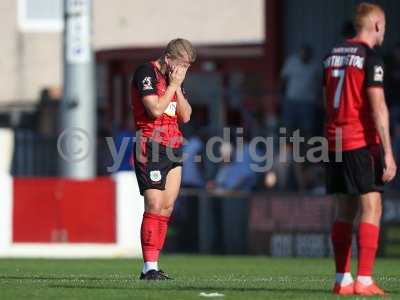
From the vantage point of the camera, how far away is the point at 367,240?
10.1 m

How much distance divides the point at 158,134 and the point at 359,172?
2246 millimetres

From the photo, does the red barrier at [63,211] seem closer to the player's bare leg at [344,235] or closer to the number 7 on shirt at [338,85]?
the player's bare leg at [344,235]

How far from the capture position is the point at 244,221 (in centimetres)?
2038

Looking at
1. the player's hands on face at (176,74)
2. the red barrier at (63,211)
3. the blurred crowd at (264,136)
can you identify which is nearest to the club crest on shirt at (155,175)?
the player's hands on face at (176,74)

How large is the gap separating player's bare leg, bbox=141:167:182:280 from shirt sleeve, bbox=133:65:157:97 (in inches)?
29.3

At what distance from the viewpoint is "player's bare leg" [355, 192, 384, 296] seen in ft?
33.2

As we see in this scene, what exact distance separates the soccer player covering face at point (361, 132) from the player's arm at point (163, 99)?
1.71 metres

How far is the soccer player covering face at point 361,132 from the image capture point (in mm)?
10062

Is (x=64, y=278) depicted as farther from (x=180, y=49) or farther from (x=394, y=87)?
(x=394, y=87)

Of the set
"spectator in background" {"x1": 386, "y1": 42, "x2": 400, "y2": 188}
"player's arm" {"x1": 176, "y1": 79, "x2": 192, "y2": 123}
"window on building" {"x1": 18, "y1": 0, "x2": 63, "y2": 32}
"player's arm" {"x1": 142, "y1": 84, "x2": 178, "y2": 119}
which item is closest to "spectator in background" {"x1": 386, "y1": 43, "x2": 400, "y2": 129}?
"spectator in background" {"x1": 386, "y1": 42, "x2": 400, "y2": 188}

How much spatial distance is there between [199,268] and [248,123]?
29.1ft

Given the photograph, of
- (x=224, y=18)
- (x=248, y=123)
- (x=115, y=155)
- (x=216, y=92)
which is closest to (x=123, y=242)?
(x=115, y=155)

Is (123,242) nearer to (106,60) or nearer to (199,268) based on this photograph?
(199,268)

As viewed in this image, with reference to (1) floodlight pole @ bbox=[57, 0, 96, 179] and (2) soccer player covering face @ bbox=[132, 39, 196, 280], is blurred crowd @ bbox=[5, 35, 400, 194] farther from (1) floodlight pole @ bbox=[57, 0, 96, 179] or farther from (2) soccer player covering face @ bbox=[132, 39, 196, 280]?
(2) soccer player covering face @ bbox=[132, 39, 196, 280]
